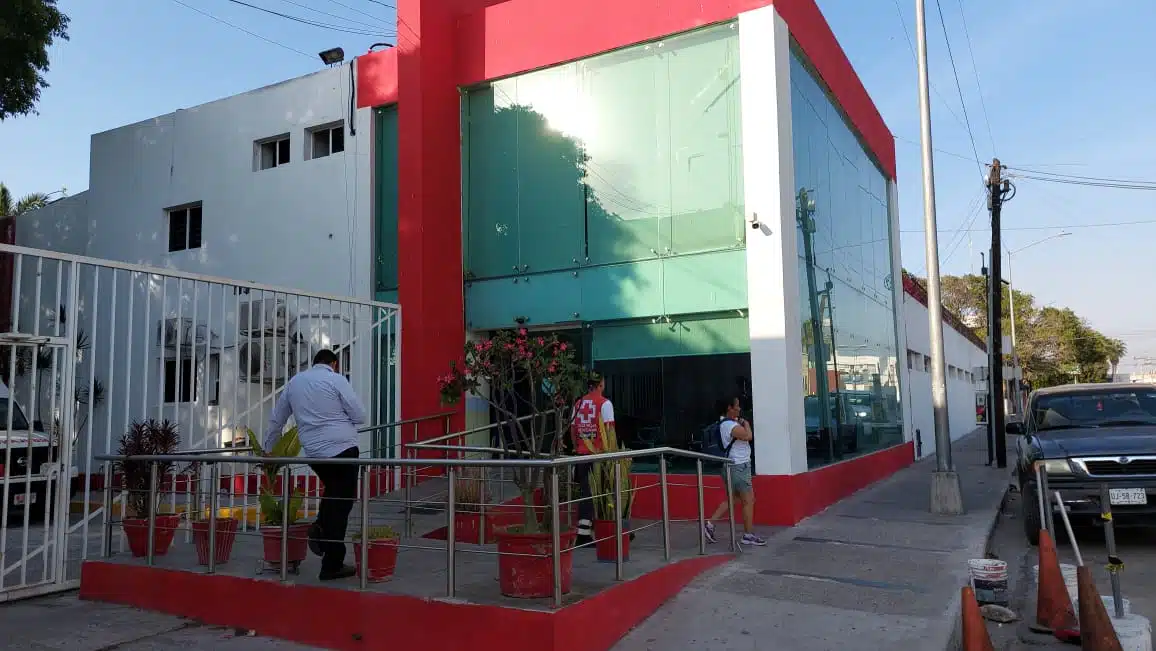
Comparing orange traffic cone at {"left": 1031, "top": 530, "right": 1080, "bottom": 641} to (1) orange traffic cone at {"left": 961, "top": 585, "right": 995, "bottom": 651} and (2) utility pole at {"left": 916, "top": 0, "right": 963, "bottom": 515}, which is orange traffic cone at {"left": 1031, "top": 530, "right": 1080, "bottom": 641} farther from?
(2) utility pole at {"left": 916, "top": 0, "right": 963, "bottom": 515}

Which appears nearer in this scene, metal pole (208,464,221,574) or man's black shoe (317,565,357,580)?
man's black shoe (317,565,357,580)

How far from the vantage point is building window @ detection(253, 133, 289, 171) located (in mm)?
14766

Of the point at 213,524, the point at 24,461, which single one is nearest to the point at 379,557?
the point at 213,524

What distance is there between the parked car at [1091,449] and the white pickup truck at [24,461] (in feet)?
29.3

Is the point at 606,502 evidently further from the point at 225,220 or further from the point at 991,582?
the point at 225,220

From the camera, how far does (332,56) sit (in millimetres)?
15516

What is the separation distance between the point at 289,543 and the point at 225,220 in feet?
34.1

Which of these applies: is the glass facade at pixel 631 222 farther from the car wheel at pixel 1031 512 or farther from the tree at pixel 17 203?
the tree at pixel 17 203

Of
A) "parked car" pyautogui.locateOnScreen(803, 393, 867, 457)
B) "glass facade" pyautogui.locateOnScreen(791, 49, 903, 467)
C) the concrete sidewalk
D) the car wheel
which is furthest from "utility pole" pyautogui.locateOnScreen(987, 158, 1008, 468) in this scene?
the car wheel

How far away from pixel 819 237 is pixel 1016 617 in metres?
7.24

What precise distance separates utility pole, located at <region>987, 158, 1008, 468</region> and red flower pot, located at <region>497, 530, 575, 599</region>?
51.0ft

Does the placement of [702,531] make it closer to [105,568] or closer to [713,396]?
[713,396]

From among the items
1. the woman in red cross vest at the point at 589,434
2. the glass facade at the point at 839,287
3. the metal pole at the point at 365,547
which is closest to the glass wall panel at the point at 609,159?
the glass facade at the point at 839,287

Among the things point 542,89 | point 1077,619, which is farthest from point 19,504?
point 1077,619
